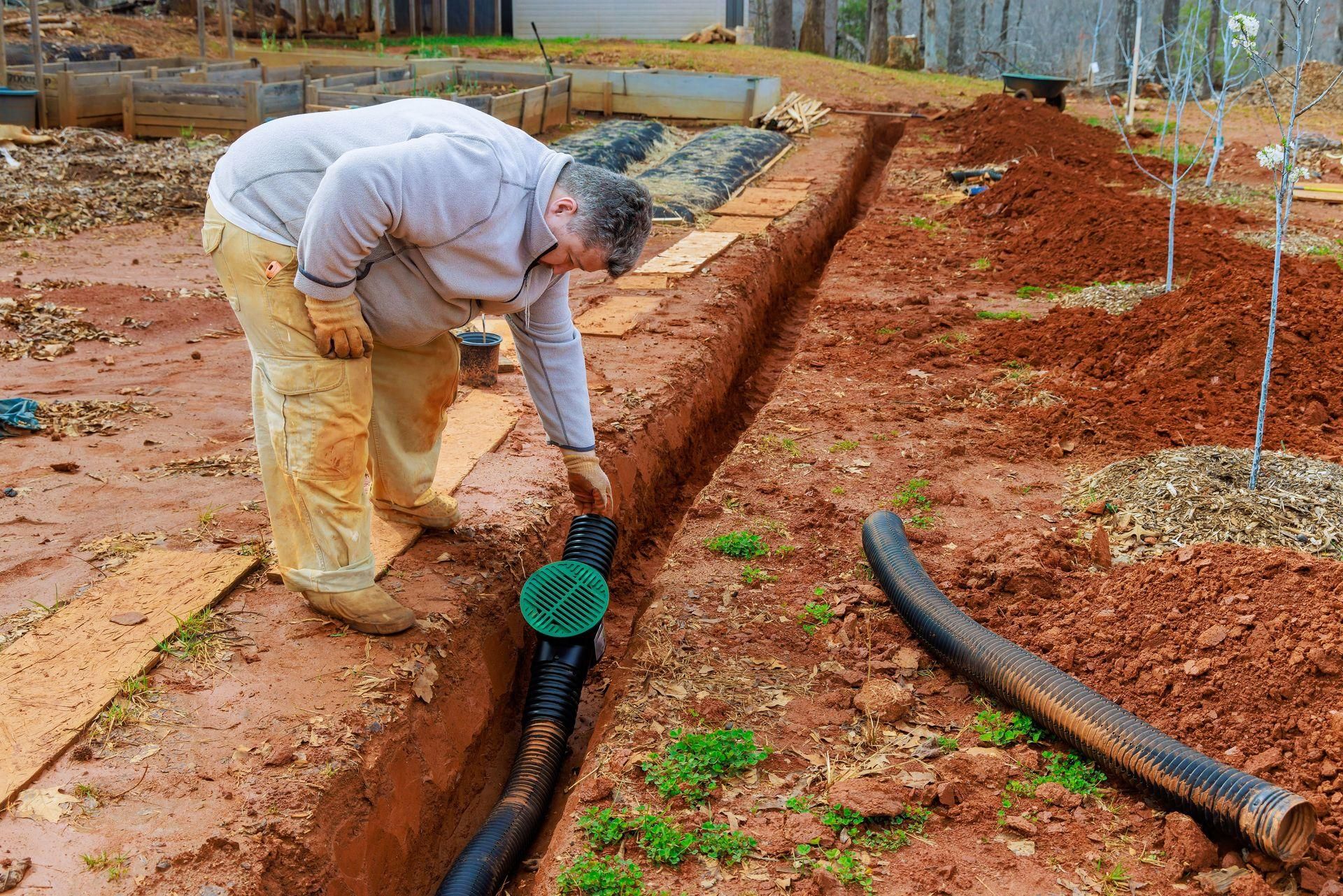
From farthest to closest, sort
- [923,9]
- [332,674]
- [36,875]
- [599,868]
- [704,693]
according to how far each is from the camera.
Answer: [923,9]
[704,693]
[332,674]
[599,868]
[36,875]

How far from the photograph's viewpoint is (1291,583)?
351 centimetres

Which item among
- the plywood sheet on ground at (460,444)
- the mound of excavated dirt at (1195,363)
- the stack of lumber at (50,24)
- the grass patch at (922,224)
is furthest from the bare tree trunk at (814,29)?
the plywood sheet on ground at (460,444)

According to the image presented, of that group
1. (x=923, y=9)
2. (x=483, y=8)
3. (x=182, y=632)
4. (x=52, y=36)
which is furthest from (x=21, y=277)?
(x=923, y=9)

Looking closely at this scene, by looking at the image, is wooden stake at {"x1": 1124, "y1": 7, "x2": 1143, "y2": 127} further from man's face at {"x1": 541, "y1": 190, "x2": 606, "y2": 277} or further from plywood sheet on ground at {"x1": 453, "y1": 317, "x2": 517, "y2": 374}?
man's face at {"x1": 541, "y1": 190, "x2": 606, "y2": 277}

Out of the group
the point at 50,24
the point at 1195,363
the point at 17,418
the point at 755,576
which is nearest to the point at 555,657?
the point at 755,576

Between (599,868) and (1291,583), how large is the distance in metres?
2.48

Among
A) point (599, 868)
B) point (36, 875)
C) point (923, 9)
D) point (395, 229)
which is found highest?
point (923, 9)

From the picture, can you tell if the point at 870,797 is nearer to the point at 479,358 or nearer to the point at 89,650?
the point at 89,650

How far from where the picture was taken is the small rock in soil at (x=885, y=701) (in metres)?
3.44

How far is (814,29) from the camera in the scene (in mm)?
28469

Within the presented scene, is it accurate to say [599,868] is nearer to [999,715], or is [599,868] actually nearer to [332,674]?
[332,674]

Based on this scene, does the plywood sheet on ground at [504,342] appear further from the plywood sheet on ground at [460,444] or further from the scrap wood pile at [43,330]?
the scrap wood pile at [43,330]

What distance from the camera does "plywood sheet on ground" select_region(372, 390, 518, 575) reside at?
4113mm

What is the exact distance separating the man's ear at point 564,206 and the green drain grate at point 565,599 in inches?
56.0
